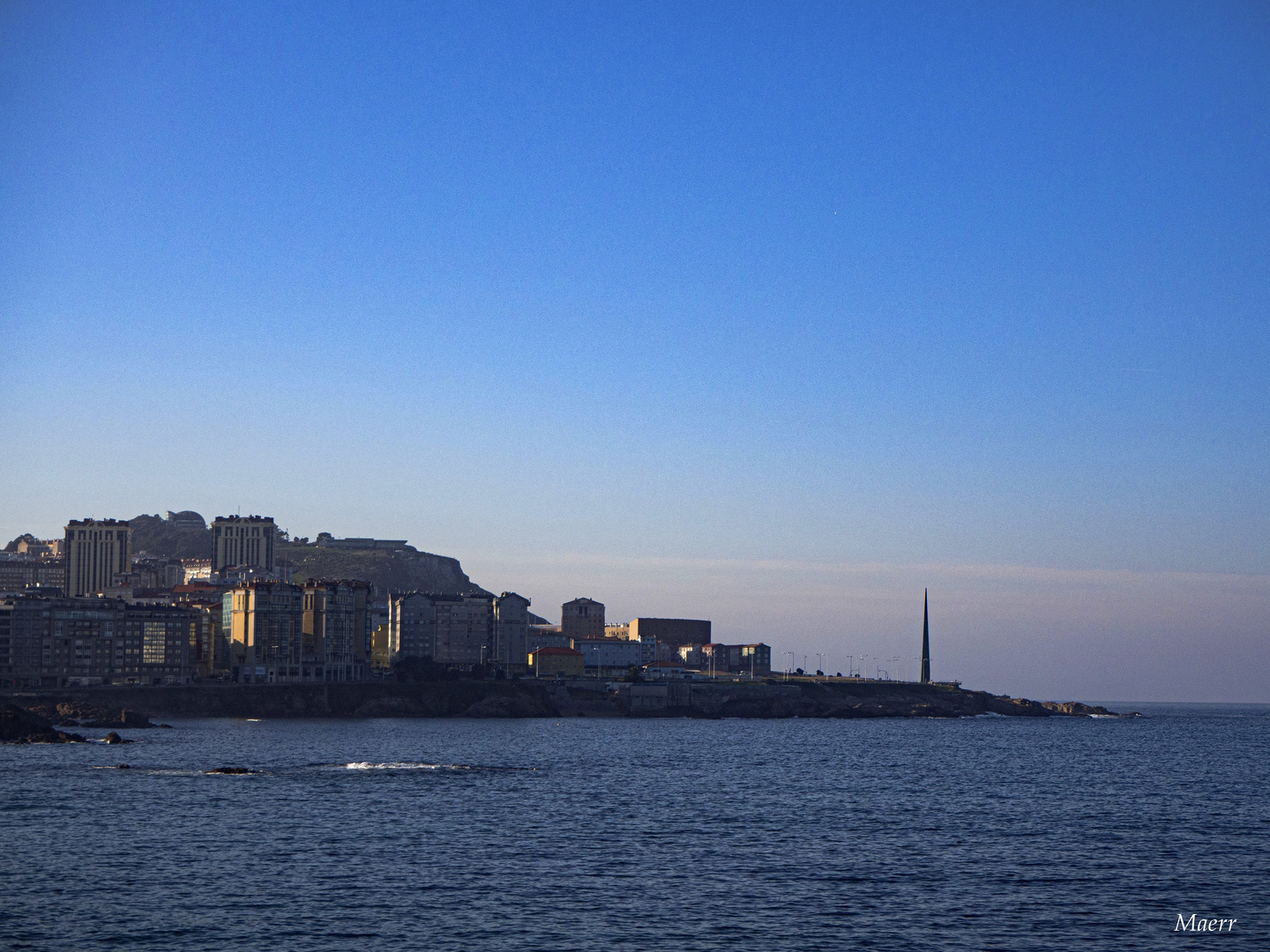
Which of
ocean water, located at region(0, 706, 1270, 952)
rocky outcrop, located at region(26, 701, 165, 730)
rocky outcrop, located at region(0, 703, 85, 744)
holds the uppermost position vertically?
ocean water, located at region(0, 706, 1270, 952)

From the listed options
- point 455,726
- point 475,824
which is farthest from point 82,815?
point 455,726

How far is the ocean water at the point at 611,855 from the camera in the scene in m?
49.0

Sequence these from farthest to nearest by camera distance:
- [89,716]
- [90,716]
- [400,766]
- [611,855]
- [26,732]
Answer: [89,716] < [90,716] < [26,732] < [400,766] < [611,855]

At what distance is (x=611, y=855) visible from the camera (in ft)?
217

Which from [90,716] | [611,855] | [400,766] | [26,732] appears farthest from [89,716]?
[611,855]

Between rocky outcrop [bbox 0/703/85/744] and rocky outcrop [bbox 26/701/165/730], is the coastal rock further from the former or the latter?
rocky outcrop [bbox 0/703/85/744]

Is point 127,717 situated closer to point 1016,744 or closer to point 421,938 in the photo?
point 1016,744

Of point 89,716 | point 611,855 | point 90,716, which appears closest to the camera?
point 611,855

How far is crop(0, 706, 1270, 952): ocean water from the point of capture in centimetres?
4900

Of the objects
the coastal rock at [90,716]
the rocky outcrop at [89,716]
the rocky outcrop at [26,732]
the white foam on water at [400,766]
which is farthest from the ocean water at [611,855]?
the rocky outcrop at [89,716]

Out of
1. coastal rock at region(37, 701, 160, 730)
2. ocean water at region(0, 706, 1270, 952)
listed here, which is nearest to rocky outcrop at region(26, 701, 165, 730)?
coastal rock at region(37, 701, 160, 730)

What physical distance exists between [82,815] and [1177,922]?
197 feet

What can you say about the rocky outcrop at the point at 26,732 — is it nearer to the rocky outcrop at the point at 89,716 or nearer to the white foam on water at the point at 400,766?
the rocky outcrop at the point at 89,716

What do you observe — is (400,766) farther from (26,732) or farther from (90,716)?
(90,716)
